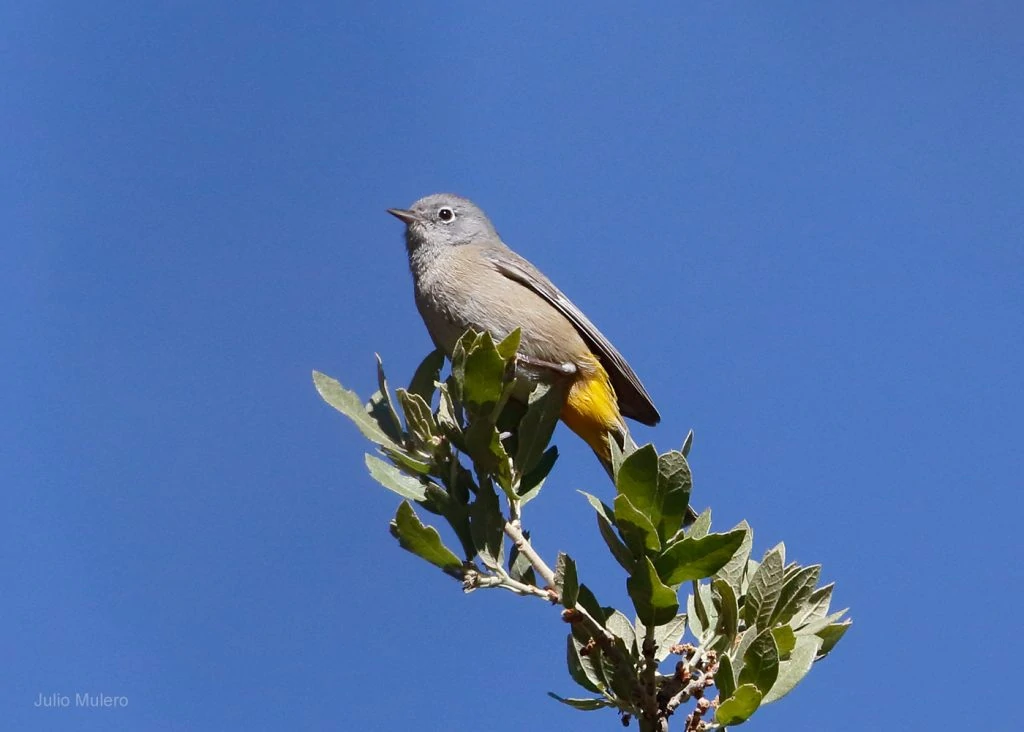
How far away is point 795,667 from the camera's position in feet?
8.44

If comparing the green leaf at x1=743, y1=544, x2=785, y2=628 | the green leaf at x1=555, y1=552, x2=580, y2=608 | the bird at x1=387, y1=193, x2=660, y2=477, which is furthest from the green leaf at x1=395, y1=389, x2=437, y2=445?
the bird at x1=387, y1=193, x2=660, y2=477

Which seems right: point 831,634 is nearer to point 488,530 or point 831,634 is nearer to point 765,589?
point 765,589

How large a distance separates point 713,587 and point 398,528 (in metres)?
0.84

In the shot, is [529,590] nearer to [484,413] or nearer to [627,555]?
[627,555]

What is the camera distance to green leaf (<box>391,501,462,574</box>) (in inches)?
108

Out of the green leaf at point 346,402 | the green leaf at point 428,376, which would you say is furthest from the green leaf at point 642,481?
the green leaf at point 428,376

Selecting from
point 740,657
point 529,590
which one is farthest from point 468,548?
point 740,657

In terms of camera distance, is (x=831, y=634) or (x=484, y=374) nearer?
(x=831, y=634)

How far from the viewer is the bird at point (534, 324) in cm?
489

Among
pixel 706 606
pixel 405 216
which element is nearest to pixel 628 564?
pixel 706 606

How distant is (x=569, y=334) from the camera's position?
505cm

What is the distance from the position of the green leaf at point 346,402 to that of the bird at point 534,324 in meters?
1.07

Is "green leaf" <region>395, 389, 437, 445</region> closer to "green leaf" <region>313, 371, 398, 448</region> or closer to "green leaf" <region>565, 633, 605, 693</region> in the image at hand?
"green leaf" <region>313, 371, 398, 448</region>

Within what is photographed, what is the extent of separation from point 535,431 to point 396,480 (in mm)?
447
